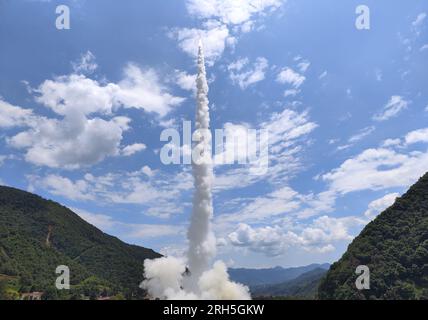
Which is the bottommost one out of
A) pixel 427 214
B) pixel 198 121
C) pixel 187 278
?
pixel 187 278
